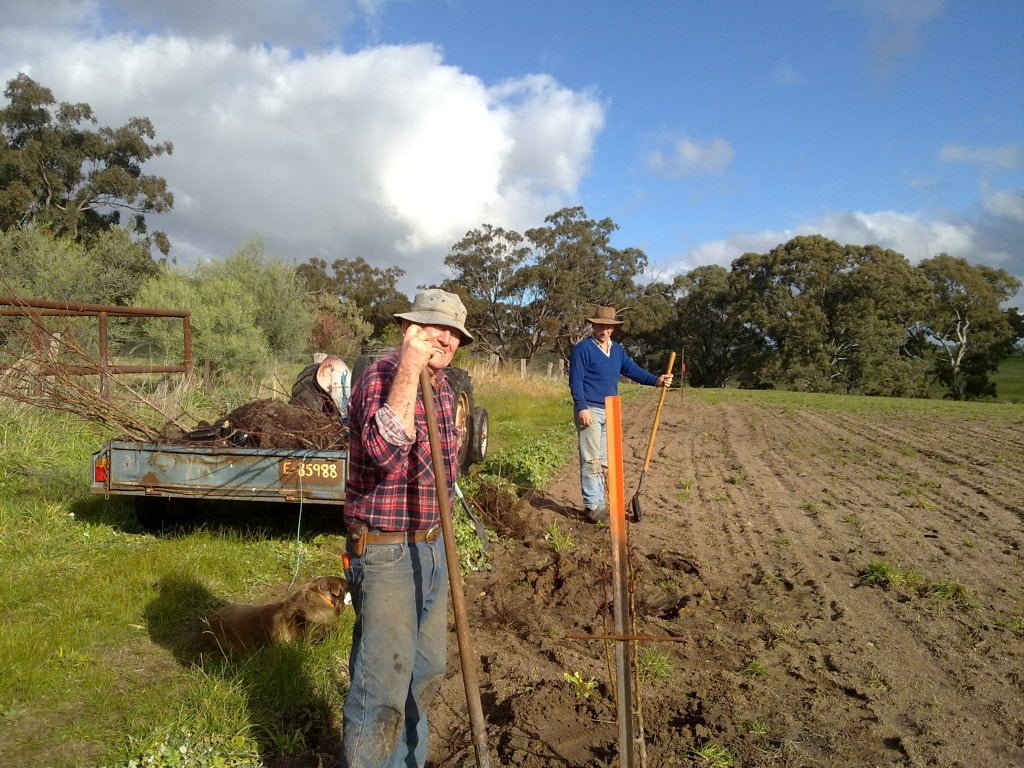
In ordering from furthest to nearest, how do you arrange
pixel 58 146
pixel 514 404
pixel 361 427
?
pixel 58 146 < pixel 514 404 < pixel 361 427

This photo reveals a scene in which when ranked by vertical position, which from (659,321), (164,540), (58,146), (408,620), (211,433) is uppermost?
(58,146)

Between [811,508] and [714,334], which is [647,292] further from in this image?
[811,508]

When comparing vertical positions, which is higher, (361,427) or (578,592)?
(361,427)

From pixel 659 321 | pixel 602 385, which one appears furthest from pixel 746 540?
pixel 659 321

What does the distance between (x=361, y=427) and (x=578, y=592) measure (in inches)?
128

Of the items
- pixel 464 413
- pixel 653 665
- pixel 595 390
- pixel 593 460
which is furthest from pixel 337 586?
pixel 464 413

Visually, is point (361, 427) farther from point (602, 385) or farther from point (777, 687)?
point (602, 385)

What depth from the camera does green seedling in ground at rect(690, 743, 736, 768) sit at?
3115mm

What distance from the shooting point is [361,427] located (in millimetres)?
2508

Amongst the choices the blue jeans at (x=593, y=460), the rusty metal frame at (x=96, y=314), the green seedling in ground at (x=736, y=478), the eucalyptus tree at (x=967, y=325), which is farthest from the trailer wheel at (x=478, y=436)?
the eucalyptus tree at (x=967, y=325)

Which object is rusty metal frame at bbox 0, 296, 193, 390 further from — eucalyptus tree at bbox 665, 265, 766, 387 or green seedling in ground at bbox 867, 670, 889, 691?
eucalyptus tree at bbox 665, 265, 766, 387

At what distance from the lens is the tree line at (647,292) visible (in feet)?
103

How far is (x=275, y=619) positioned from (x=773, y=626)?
305cm

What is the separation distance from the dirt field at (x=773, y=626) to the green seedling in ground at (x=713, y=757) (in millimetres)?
14
